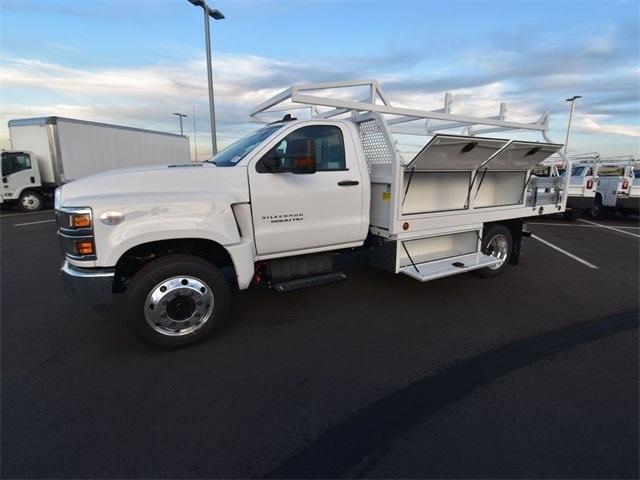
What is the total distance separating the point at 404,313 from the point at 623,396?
2076 mm

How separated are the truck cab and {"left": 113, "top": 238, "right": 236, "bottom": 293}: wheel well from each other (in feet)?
47.4

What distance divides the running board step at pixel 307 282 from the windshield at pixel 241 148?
138cm

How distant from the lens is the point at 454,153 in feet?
14.3

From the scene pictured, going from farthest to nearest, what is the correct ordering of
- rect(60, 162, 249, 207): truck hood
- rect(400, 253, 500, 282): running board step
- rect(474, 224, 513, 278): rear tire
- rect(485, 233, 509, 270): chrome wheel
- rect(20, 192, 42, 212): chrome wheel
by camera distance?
rect(20, 192, 42, 212): chrome wheel, rect(485, 233, 509, 270): chrome wheel, rect(474, 224, 513, 278): rear tire, rect(400, 253, 500, 282): running board step, rect(60, 162, 249, 207): truck hood

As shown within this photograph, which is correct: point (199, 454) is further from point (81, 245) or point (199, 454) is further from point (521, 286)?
point (521, 286)

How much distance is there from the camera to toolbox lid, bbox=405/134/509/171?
13.3 ft

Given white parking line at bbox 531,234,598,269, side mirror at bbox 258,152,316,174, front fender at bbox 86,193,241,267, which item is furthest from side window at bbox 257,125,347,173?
white parking line at bbox 531,234,598,269

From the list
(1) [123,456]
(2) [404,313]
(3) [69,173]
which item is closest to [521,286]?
(2) [404,313]

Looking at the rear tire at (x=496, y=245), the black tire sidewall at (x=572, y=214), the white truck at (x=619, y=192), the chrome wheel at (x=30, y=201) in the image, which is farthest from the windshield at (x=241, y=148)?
the chrome wheel at (x=30, y=201)

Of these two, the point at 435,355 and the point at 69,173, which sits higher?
the point at 69,173

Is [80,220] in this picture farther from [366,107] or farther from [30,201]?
[30,201]

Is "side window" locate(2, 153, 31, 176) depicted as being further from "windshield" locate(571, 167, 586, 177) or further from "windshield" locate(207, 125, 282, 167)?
"windshield" locate(571, 167, 586, 177)

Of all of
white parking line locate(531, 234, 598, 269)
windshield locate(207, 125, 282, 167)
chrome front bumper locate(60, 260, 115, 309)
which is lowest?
white parking line locate(531, 234, 598, 269)

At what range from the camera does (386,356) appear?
11.3 ft
